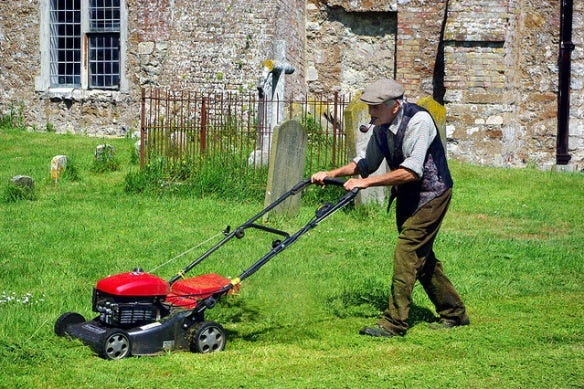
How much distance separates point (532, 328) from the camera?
7.56m

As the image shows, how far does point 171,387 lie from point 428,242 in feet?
8.07

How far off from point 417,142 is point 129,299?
243 centimetres

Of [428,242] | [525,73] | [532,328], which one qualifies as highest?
[525,73]

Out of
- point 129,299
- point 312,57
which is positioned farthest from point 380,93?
point 312,57

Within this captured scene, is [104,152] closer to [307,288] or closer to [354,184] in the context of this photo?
[307,288]

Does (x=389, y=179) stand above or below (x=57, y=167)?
above

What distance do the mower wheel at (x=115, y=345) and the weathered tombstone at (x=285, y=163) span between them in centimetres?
646

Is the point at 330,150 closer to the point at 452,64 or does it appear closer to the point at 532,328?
the point at 452,64

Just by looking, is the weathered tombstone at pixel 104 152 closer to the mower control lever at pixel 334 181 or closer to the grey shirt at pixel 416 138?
the mower control lever at pixel 334 181

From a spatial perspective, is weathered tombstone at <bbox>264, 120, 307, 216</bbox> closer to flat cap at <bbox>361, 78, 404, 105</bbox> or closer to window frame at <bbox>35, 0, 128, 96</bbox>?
flat cap at <bbox>361, 78, 404, 105</bbox>

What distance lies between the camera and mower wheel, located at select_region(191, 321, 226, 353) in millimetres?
6621

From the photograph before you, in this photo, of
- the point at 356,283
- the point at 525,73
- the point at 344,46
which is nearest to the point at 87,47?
the point at 344,46

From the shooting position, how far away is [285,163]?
42.5 feet

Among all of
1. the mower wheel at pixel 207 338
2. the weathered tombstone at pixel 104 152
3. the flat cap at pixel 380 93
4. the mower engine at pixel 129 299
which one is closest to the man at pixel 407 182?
the flat cap at pixel 380 93
